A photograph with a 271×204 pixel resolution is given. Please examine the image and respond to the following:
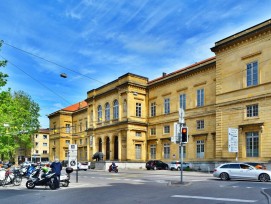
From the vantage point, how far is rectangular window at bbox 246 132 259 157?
34953 mm

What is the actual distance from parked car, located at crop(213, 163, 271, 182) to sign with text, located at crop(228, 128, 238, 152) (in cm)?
859

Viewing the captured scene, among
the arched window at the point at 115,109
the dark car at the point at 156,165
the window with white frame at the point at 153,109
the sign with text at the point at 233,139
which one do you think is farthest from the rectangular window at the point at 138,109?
the sign with text at the point at 233,139

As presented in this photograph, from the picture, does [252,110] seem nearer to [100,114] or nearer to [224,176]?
[224,176]

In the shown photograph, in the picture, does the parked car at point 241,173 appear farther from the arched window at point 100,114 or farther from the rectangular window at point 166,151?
the arched window at point 100,114

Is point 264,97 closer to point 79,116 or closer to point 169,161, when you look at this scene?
point 169,161

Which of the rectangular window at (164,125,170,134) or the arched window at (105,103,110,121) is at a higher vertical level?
the arched window at (105,103,110,121)

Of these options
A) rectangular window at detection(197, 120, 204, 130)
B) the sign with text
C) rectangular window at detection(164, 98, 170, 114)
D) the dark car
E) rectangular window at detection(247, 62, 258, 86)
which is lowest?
the dark car

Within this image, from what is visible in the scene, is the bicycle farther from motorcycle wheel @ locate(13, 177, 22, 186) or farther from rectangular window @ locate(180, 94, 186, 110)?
rectangular window @ locate(180, 94, 186, 110)

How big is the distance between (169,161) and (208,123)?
31.2ft

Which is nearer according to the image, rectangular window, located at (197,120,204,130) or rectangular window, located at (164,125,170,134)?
rectangular window, located at (197,120,204,130)

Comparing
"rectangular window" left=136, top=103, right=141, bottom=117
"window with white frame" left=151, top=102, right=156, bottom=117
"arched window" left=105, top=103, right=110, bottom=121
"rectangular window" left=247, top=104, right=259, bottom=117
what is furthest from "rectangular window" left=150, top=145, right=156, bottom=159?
"rectangular window" left=247, top=104, right=259, bottom=117

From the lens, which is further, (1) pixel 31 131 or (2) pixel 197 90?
(1) pixel 31 131

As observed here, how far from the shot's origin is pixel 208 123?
43.4 meters

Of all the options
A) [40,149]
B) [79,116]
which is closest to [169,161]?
[79,116]
